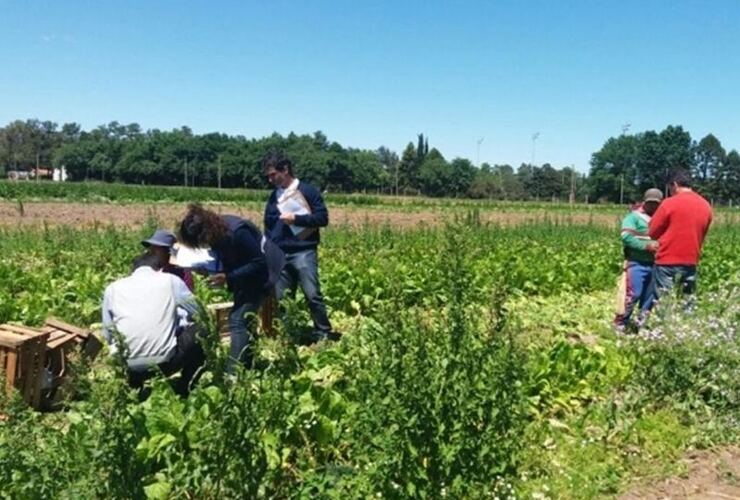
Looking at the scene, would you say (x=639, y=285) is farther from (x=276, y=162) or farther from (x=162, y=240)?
(x=162, y=240)

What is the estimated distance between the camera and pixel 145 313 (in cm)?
470

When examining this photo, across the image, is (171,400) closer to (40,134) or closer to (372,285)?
(372,285)

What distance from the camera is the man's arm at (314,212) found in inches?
260

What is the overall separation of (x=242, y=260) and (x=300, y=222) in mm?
1432

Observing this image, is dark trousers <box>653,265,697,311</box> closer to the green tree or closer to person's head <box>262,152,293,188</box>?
person's head <box>262,152,293,188</box>

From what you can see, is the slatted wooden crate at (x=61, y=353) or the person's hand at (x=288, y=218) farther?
the person's hand at (x=288, y=218)

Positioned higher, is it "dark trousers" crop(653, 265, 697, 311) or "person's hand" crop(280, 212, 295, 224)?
"person's hand" crop(280, 212, 295, 224)

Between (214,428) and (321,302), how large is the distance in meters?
4.12

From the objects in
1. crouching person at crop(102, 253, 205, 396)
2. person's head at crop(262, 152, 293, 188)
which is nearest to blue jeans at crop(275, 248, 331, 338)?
person's head at crop(262, 152, 293, 188)

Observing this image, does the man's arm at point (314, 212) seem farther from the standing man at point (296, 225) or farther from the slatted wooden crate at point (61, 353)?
the slatted wooden crate at point (61, 353)

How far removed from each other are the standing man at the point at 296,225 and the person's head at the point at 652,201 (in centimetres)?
390

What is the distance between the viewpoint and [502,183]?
4242 inches

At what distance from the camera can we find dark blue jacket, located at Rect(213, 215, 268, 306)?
17.0ft

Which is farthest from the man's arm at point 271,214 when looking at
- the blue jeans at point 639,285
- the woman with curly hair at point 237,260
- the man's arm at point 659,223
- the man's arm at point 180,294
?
the blue jeans at point 639,285
